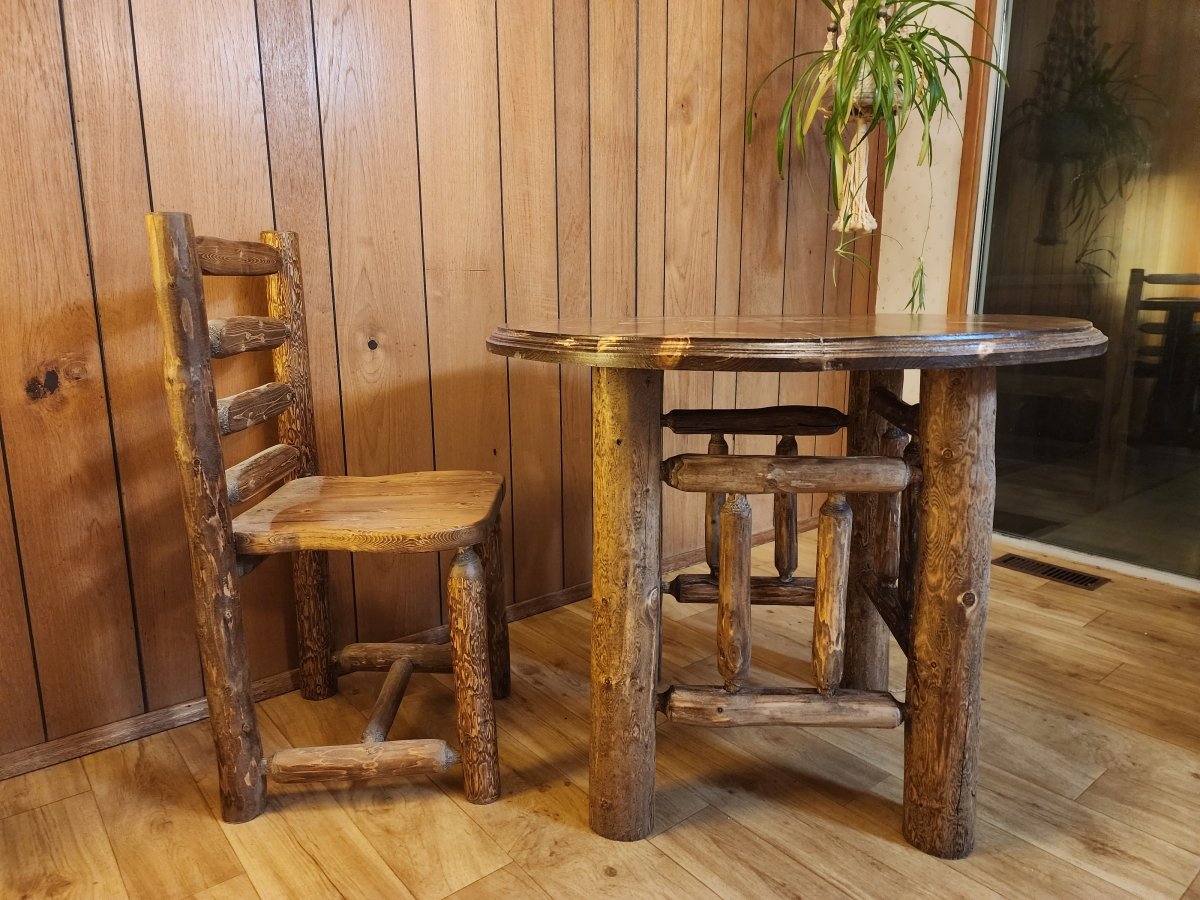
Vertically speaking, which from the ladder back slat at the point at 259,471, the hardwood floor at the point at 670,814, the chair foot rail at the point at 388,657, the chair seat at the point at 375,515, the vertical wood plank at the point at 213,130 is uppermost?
the vertical wood plank at the point at 213,130

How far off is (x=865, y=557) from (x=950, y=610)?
421mm

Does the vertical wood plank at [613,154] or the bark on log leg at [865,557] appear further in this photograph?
the vertical wood plank at [613,154]

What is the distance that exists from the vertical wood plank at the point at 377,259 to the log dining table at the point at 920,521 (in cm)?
60

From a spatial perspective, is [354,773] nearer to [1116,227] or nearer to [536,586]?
[536,586]

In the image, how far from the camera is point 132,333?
4.81 feet

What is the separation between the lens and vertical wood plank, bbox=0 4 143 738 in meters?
1.32

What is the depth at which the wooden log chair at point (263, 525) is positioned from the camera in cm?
117

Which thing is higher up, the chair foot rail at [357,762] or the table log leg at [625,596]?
the table log leg at [625,596]

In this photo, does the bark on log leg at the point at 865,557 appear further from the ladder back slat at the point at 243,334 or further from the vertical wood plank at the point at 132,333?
the vertical wood plank at the point at 132,333

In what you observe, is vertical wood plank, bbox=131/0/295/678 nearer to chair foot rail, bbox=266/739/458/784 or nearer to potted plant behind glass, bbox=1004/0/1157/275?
chair foot rail, bbox=266/739/458/784

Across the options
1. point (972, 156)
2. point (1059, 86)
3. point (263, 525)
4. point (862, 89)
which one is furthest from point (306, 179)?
point (1059, 86)

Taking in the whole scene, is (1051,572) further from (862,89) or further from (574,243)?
(574,243)

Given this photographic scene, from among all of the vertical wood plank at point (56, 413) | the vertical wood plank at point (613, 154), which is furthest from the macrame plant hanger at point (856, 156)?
the vertical wood plank at point (56, 413)

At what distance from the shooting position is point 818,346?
39.9 inches
